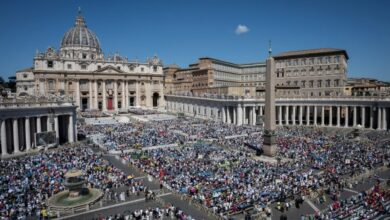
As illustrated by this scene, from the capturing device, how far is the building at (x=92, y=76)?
77.8 m

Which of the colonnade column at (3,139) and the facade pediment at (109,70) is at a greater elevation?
the facade pediment at (109,70)

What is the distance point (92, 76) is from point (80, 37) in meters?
22.2

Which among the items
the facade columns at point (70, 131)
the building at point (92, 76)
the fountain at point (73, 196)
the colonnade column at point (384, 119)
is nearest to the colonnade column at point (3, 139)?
the facade columns at point (70, 131)

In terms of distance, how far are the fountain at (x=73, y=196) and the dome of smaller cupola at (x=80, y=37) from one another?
85.5 metres

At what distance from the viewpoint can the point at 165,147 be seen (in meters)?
37.8

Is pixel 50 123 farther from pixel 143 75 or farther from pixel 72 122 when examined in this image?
pixel 143 75

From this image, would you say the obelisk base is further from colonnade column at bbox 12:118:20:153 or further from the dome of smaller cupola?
the dome of smaller cupola

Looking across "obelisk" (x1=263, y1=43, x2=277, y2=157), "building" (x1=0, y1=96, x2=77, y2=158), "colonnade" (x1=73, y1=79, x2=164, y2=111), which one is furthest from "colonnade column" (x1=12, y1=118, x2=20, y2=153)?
"colonnade" (x1=73, y1=79, x2=164, y2=111)

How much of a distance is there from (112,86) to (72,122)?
4762 centimetres

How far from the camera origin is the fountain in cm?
1938

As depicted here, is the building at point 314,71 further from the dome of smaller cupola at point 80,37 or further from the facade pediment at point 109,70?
the dome of smaller cupola at point 80,37

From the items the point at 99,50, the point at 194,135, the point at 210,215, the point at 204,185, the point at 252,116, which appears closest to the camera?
the point at 210,215

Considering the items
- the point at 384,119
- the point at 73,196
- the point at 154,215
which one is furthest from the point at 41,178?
the point at 384,119

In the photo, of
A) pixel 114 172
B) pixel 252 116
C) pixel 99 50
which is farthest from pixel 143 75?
pixel 114 172
